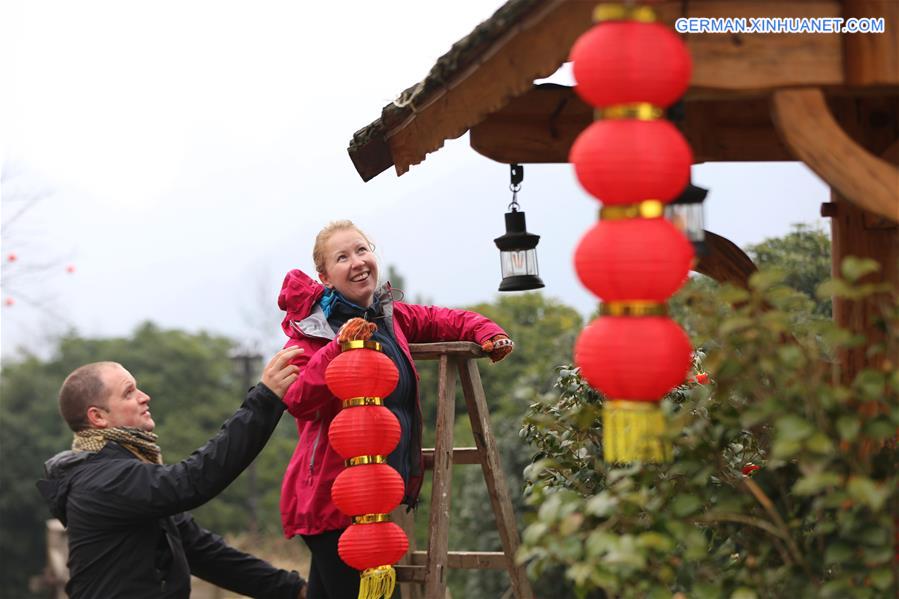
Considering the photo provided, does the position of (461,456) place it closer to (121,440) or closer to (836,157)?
(121,440)

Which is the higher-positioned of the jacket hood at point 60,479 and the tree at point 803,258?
the tree at point 803,258

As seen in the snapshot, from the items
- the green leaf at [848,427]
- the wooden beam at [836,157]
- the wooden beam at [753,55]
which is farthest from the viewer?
the wooden beam at [753,55]

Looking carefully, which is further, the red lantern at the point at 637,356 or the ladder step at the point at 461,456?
the ladder step at the point at 461,456

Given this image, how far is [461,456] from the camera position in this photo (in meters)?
5.44

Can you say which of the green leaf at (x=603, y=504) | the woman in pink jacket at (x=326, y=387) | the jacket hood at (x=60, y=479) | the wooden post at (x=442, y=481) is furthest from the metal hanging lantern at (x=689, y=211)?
the jacket hood at (x=60, y=479)

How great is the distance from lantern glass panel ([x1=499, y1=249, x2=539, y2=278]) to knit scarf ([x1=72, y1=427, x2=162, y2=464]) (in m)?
1.64

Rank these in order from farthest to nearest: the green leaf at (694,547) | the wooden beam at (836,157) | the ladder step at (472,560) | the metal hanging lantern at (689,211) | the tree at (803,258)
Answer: the tree at (803,258) < the ladder step at (472,560) < the metal hanging lantern at (689,211) < the wooden beam at (836,157) < the green leaf at (694,547)

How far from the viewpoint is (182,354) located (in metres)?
22.3

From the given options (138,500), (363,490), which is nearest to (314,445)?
(363,490)

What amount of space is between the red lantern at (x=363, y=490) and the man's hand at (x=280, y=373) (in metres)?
0.38

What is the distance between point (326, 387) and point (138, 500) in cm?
80

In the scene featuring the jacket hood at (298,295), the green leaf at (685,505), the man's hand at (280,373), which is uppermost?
the jacket hood at (298,295)

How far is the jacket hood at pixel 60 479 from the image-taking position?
15.5ft

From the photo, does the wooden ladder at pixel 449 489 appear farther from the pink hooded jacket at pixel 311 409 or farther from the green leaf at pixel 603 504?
the green leaf at pixel 603 504
